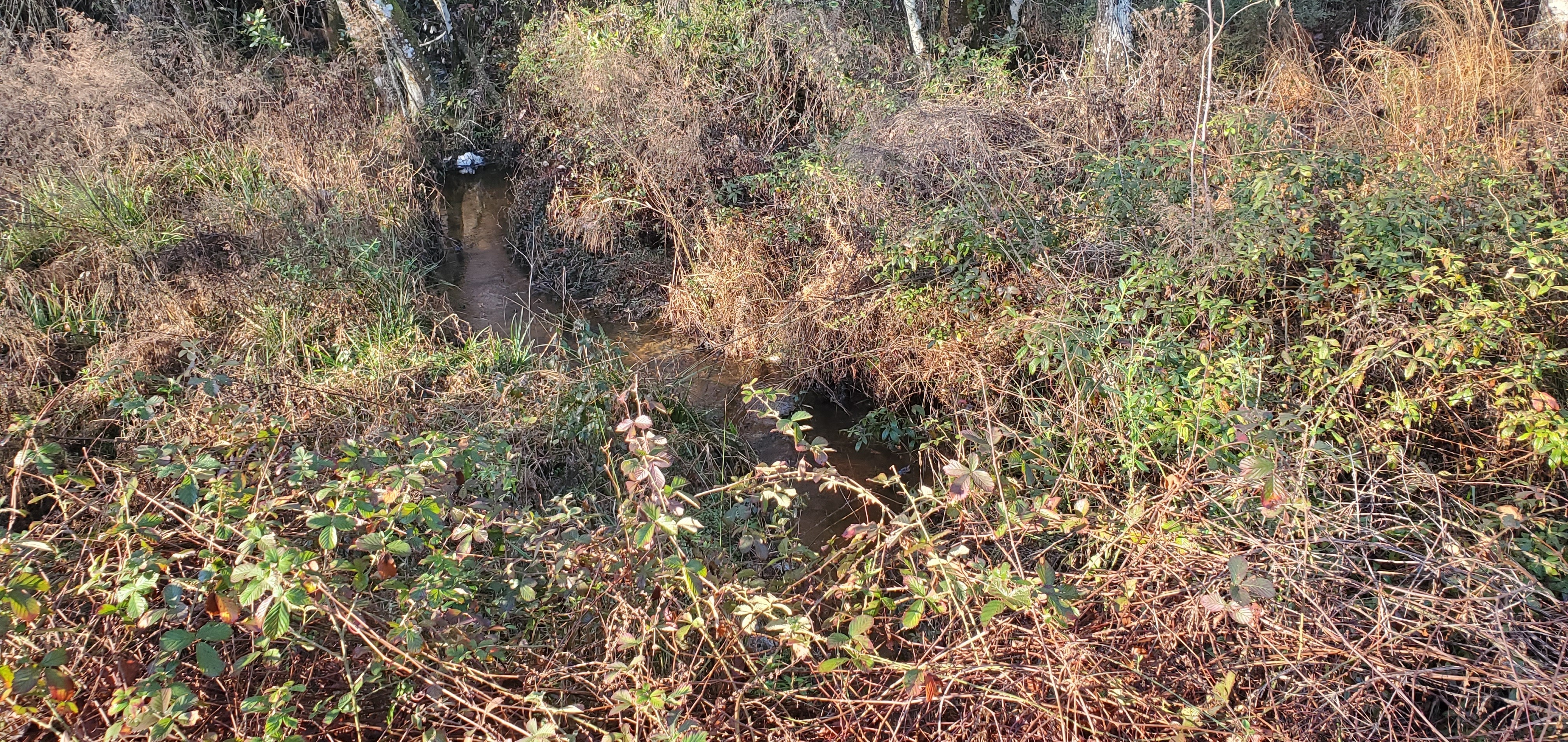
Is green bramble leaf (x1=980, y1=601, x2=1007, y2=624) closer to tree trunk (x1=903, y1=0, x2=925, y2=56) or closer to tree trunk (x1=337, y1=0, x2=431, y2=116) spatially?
tree trunk (x1=903, y1=0, x2=925, y2=56)

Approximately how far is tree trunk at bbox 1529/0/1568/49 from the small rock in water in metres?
9.63

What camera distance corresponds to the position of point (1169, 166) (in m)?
4.70

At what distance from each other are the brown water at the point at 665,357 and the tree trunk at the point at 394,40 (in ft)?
5.18

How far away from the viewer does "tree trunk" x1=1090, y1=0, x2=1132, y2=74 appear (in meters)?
6.72

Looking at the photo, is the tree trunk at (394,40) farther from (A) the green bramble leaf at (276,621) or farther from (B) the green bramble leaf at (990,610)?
(B) the green bramble leaf at (990,610)

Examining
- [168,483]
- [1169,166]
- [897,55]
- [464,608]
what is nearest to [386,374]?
[168,483]

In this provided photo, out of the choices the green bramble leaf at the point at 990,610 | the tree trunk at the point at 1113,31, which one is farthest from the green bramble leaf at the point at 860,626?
the tree trunk at the point at 1113,31

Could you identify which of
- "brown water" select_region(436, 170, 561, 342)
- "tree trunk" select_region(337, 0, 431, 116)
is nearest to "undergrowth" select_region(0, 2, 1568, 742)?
"brown water" select_region(436, 170, 561, 342)

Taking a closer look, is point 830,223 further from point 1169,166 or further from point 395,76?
point 395,76

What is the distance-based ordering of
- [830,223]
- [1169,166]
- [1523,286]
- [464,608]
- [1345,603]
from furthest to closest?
[830,223], [1169,166], [1523,286], [464,608], [1345,603]

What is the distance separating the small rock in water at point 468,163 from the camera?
10.3 meters

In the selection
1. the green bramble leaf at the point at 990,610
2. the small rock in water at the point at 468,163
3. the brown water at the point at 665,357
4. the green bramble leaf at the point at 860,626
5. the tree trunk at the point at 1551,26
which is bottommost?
the brown water at the point at 665,357

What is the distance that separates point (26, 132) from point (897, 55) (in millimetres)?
6786

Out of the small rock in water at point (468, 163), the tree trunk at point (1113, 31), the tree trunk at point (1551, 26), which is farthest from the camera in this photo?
the small rock in water at point (468, 163)
